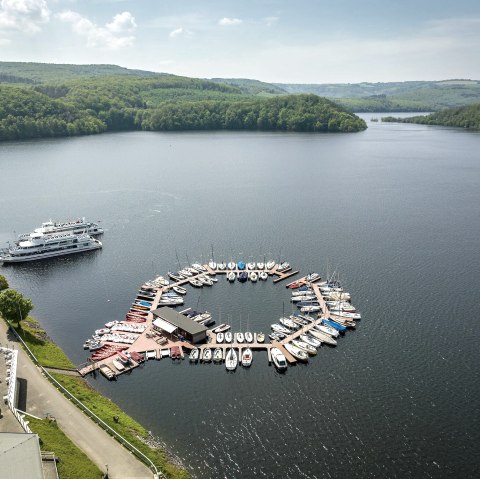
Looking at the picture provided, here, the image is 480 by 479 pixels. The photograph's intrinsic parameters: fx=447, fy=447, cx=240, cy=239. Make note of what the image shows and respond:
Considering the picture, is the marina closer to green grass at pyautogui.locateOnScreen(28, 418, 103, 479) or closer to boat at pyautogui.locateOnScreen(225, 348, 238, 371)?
boat at pyautogui.locateOnScreen(225, 348, 238, 371)

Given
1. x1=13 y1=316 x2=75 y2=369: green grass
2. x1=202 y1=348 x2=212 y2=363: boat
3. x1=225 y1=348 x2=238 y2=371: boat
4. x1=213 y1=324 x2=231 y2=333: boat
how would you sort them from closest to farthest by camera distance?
x1=13 y1=316 x2=75 y2=369: green grass, x1=225 y1=348 x2=238 y2=371: boat, x1=202 y1=348 x2=212 y2=363: boat, x1=213 y1=324 x2=231 y2=333: boat

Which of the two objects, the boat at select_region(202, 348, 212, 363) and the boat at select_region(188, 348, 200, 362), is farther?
the boat at select_region(188, 348, 200, 362)

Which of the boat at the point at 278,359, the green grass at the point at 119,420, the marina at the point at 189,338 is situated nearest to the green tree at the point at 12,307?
the marina at the point at 189,338

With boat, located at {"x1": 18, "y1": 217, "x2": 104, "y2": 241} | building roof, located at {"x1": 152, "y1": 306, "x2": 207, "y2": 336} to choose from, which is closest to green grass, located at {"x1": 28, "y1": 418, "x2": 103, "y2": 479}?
building roof, located at {"x1": 152, "y1": 306, "x2": 207, "y2": 336}

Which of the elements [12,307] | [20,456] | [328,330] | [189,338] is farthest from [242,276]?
[20,456]

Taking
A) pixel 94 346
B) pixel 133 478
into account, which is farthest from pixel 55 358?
pixel 133 478

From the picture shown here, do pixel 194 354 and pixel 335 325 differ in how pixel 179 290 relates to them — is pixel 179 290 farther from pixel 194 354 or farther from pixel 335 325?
pixel 335 325

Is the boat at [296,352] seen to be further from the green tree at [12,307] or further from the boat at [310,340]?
the green tree at [12,307]

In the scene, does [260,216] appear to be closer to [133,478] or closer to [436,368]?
[436,368]
